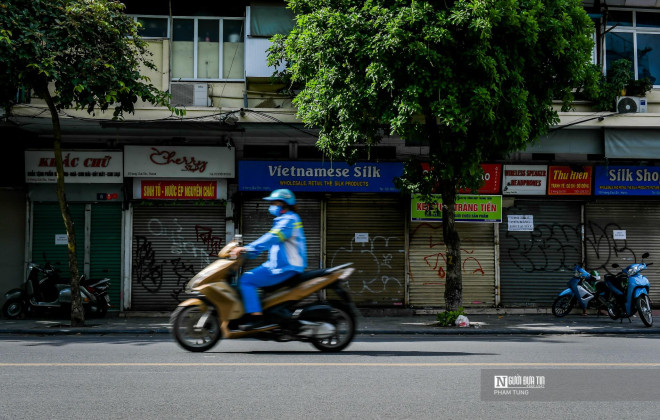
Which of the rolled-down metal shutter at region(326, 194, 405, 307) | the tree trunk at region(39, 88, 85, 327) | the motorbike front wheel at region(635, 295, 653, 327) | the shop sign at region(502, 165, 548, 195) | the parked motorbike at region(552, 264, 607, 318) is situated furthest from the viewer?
the shop sign at region(502, 165, 548, 195)

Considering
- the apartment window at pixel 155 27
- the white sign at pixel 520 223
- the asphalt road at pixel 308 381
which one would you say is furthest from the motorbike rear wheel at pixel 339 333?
the apartment window at pixel 155 27

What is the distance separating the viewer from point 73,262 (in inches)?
505

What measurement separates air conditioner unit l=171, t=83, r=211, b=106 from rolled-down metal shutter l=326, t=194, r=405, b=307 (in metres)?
4.00

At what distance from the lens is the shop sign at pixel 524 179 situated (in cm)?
1644

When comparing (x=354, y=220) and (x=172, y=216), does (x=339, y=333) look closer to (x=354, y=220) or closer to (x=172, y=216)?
(x=354, y=220)

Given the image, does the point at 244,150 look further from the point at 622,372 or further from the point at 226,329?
the point at 622,372

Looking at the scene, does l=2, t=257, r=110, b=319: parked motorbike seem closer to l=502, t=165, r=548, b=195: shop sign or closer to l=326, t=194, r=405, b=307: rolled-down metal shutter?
l=326, t=194, r=405, b=307: rolled-down metal shutter

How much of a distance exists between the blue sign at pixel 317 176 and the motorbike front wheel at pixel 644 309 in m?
6.10

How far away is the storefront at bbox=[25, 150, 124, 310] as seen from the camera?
15555mm

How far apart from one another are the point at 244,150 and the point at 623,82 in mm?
9606

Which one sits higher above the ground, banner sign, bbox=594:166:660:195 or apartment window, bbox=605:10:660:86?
apartment window, bbox=605:10:660:86

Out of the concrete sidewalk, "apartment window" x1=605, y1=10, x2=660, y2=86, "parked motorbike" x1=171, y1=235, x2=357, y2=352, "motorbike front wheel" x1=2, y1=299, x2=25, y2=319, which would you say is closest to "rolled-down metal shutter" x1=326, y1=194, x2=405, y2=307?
the concrete sidewalk

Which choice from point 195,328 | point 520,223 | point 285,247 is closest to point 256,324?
point 195,328

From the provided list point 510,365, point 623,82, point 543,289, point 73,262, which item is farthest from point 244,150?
point 510,365
